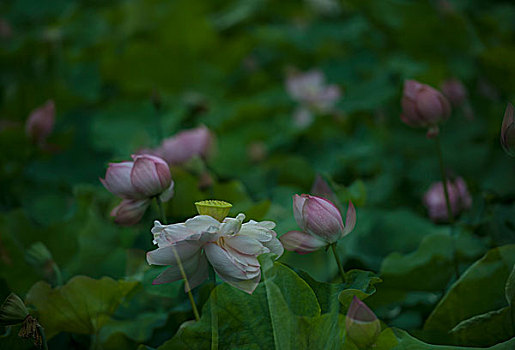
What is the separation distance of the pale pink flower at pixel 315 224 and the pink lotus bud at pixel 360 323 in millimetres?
92

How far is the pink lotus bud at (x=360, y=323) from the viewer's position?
1.41 feet

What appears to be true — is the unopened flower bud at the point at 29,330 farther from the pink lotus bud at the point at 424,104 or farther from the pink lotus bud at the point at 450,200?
the pink lotus bud at the point at 450,200

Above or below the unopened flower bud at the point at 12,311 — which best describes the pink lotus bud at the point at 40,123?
below

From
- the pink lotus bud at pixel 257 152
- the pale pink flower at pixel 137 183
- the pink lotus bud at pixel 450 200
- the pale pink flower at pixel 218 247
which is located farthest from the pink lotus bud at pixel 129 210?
the pink lotus bud at pixel 257 152

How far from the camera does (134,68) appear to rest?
162 cm

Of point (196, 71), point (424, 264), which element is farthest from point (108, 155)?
point (424, 264)

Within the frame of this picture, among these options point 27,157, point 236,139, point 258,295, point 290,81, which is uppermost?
point 258,295

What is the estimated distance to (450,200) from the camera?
0.84 m

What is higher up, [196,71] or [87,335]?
[87,335]

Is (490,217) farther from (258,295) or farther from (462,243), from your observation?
(258,295)

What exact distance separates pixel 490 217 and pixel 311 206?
1.09 feet

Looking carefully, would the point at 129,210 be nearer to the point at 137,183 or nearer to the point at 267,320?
the point at 137,183

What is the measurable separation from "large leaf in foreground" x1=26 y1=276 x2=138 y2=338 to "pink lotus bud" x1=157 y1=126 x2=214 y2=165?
0.33 m

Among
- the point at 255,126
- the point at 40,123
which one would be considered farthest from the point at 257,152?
the point at 40,123
